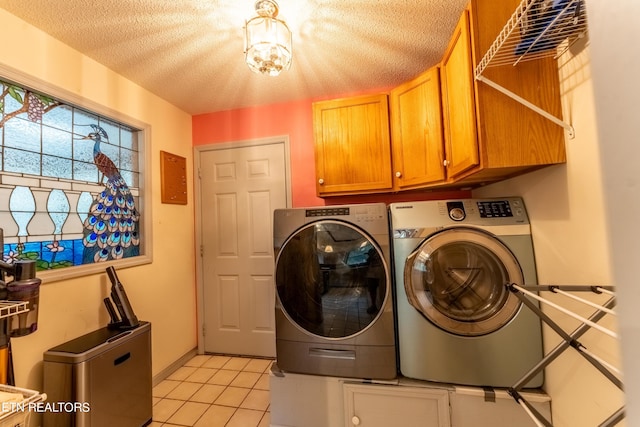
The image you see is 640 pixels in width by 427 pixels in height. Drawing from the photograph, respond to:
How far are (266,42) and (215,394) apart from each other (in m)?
2.32

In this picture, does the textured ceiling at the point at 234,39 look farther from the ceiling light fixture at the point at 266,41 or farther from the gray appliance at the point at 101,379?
the gray appliance at the point at 101,379

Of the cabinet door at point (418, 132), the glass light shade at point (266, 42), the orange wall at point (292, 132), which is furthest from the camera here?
the orange wall at point (292, 132)

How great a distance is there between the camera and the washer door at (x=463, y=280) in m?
1.31

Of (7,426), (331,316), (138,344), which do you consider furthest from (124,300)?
(331,316)

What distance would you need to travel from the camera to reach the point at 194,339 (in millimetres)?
2518

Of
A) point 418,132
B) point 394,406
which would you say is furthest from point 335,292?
point 418,132

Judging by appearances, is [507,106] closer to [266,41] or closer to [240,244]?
[266,41]

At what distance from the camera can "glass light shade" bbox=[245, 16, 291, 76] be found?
1219 mm

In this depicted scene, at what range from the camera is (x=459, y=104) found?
130cm

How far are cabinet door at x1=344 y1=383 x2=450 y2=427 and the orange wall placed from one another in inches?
55.4

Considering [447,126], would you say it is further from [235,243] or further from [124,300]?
[124,300]

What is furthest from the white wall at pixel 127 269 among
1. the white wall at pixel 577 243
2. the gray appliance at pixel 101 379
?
the white wall at pixel 577 243

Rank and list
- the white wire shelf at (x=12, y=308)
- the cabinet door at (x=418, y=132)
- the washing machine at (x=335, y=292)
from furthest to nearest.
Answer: the cabinet door at (x=418, y=132), the washing machine at (x=335, y=292), the white wire shelf at (x=12, y=308)

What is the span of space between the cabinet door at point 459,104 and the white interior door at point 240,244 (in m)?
1.46
